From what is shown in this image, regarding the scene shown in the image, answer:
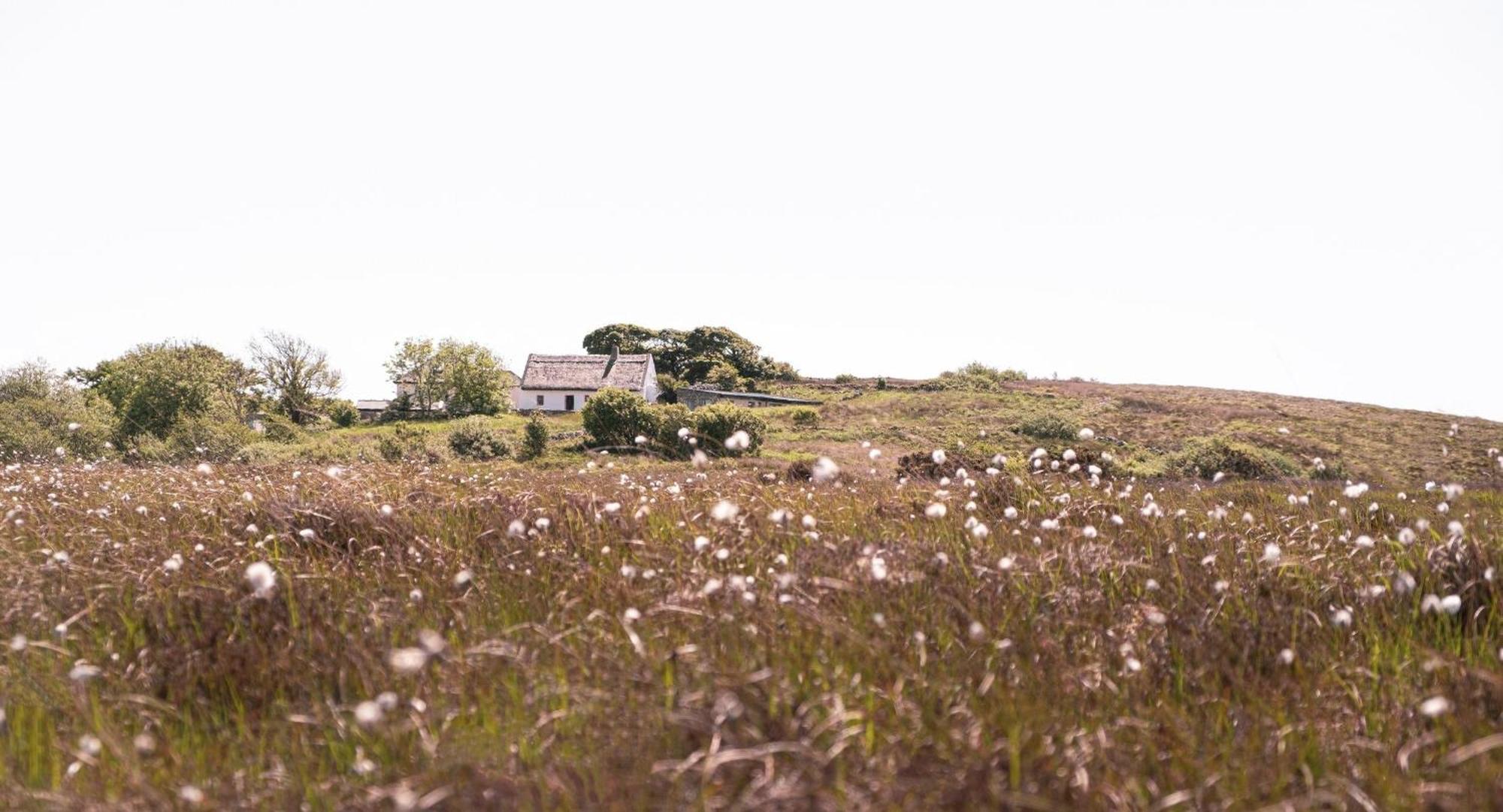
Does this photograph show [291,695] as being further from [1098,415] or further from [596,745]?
[1098,415]

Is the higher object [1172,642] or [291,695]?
[1172,642]

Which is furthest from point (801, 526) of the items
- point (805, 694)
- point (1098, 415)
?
point (1098, 415)

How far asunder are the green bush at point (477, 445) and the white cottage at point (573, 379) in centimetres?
3224

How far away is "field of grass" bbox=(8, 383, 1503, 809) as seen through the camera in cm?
297

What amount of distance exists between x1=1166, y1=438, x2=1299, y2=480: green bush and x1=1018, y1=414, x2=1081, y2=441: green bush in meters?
7.13

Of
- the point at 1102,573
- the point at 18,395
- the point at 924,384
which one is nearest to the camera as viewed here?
the point at 1102,573

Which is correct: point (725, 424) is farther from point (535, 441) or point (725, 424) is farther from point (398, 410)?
point (398, 410)

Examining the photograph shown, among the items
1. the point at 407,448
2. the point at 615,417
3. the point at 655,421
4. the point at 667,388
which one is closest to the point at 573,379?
the point at 667,388

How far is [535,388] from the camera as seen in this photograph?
7406 cm

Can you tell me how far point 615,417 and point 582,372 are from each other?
34965 mm

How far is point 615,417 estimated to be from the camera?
4050cm

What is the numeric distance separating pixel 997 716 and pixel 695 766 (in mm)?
1151

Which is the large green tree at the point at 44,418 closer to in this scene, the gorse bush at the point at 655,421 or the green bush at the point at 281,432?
the green bush at the point at 281,432

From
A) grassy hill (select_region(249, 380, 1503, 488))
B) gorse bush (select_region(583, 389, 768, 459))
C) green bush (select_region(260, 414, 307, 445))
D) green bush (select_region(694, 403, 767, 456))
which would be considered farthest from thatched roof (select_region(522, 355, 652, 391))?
green bush (select_region(694, 403, 767, 456))
